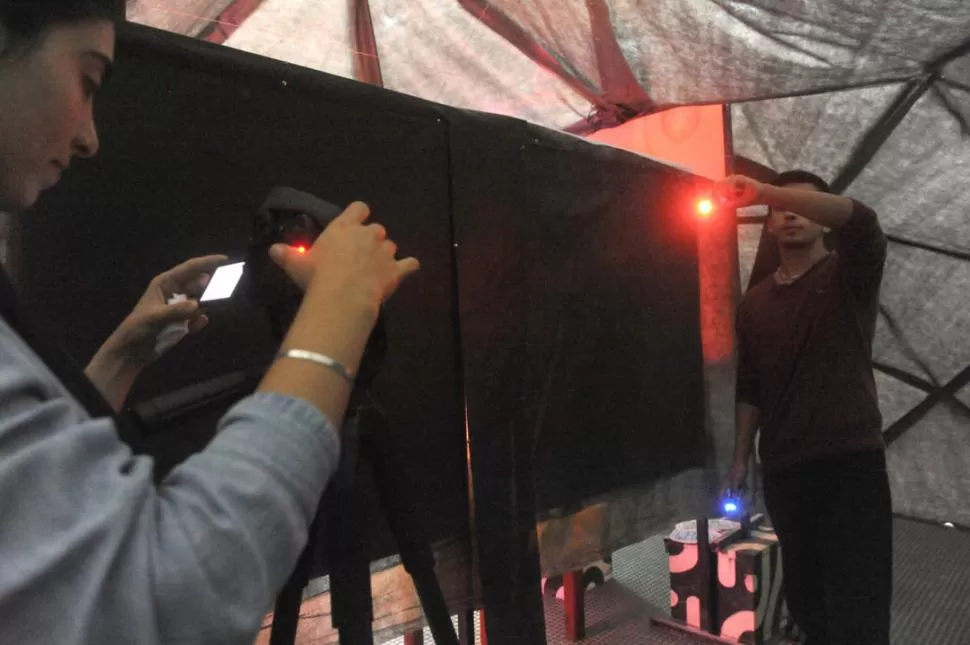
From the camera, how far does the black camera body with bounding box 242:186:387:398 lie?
2.05ft

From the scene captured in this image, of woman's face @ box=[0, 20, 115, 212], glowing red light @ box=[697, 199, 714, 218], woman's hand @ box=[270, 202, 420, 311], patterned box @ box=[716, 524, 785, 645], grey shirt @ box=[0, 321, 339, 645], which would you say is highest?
glowing red light @ box=[697, 199, 714, 218]

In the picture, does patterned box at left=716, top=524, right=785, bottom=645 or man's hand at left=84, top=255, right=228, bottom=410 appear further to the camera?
patterned box at left=716, top=524, right=785, bottom=645

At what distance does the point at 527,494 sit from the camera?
123cm

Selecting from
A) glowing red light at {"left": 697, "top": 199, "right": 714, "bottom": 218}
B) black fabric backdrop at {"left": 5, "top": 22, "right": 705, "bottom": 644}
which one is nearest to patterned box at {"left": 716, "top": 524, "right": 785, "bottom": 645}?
black fabric backdrop at {"left": 5, "top": 22, "right": 705, "bottom": 644}

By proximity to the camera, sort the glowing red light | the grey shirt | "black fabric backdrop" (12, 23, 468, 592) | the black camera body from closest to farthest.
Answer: the grey shirt
the black camera body
"black fabric backdrop" (12, 23, 468, 592)
the glowing red light

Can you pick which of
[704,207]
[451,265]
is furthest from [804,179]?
[451,265]

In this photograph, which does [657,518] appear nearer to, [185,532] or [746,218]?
[746,218]

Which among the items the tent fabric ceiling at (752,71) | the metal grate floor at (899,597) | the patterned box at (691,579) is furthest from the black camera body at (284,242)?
the patterned box at (691,579)

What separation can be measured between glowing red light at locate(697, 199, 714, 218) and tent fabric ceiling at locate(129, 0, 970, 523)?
28 centimetres

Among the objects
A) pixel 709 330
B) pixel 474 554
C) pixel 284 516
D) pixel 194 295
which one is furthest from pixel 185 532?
pixel 709 330

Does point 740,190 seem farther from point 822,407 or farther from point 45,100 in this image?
point 45,100

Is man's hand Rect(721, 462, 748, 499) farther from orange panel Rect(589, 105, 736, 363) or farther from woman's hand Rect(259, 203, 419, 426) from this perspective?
woman's hand Rect(259, 203, 419, 426)

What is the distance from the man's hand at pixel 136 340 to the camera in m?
0.70

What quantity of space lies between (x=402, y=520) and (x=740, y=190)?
1026 mm
